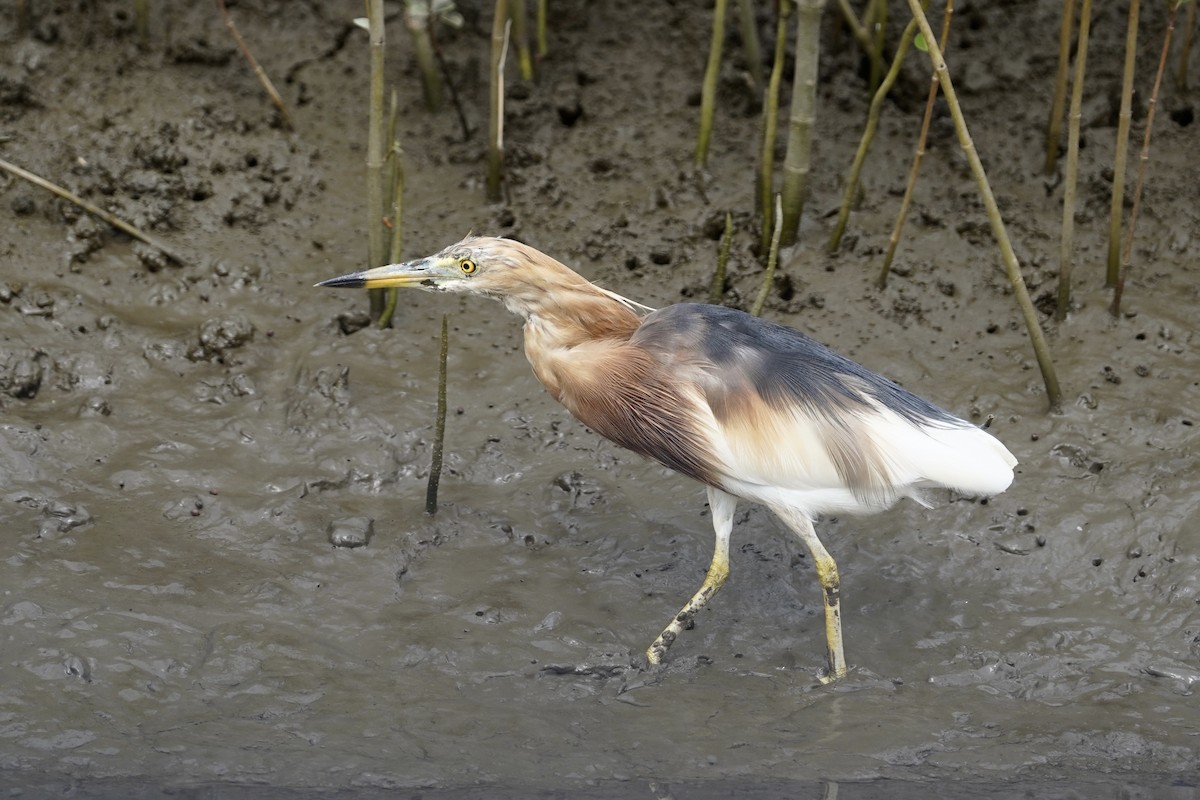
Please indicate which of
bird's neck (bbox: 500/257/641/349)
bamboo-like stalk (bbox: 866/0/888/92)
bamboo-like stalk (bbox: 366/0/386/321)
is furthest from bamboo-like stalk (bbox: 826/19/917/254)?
bamboo-like stalk (bbox: 366/0/386/321)

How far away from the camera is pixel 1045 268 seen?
521cm

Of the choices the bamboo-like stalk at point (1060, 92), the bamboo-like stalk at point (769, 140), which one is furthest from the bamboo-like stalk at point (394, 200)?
the bamboo-like stalk at point (1060, 92)

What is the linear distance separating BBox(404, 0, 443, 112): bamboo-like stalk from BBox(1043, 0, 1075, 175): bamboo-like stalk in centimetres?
244

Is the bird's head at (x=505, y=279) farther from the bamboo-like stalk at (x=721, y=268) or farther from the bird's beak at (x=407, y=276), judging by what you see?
the bamboo-like stalk at (x=721, y=268)

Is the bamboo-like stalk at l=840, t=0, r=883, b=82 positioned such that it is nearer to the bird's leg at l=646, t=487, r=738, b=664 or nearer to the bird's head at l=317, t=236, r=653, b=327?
the bird's head at l=317, t=236, r=653, b=327

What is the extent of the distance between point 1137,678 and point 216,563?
112 inches

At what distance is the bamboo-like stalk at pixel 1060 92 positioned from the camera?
15.9ft

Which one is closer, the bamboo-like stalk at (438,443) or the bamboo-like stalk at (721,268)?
the bamboo-like stalk at (438,443)

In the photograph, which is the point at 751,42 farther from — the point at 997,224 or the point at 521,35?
the point at 997,224

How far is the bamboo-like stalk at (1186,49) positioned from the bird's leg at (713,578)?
2967mm

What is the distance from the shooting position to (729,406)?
3.88 metres

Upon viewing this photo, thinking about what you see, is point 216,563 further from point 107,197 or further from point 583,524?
point 107,197

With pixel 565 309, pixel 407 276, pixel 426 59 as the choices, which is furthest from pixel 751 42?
pixel 407 276

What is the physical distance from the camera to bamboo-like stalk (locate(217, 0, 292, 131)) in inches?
225
